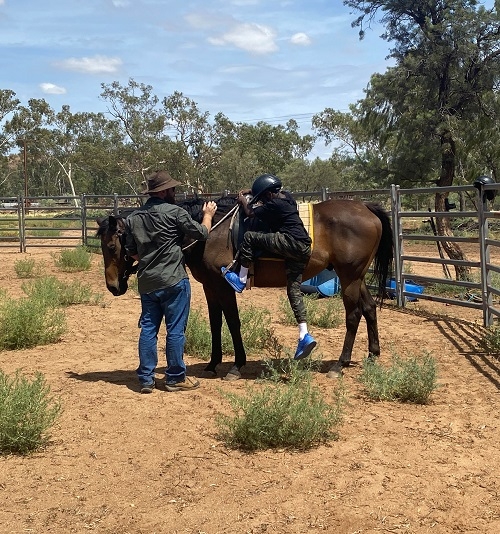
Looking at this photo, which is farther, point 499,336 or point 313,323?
point 313,323

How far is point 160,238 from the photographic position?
18.2ft

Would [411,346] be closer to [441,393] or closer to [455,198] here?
[441,393]

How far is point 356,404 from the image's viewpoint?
17.0ft

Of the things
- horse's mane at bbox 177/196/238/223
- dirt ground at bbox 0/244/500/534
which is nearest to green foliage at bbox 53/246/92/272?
dirt ground at bbox 0/244/500/534

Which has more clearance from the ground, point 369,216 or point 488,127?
point 488,127

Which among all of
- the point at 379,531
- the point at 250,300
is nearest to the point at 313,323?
the point at 250,300

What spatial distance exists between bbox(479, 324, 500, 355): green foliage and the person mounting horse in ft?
7.53

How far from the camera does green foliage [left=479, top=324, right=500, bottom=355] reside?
6.74m

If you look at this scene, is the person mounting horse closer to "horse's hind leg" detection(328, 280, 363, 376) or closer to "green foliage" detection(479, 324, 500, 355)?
"horse's hind leg" detection(328, 280, 363, 376)

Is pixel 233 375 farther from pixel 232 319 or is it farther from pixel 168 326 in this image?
pixel 168 326

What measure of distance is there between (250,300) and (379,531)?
761 cm

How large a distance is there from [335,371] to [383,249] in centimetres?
170

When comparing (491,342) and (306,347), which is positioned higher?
(306,347)

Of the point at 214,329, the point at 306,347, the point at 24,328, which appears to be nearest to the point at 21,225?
the point at 24,328
